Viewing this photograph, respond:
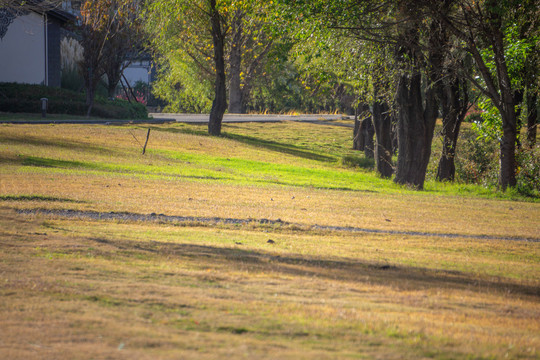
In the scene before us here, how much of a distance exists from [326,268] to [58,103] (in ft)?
96.7

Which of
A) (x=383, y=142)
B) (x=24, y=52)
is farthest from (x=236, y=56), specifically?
(x=383, y=142)

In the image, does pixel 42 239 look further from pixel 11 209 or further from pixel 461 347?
pixel 461 347

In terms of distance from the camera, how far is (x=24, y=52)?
3422 centimetres

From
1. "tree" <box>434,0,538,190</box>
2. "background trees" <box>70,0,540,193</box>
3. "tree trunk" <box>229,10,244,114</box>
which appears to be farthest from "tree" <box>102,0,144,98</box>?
"tree" <box>434,0,538,190</box>

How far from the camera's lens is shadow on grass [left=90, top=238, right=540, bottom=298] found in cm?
666

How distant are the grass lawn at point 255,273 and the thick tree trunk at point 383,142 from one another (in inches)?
322

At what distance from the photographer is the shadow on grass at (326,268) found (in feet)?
21.8

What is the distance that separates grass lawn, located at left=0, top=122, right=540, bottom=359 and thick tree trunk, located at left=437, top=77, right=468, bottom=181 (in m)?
6.86

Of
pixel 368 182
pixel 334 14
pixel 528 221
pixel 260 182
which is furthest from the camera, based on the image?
pixel 368 182

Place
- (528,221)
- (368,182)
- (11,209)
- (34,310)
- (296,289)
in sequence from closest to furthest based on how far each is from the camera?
(34,310), (296,289), (11,209), (528,221), (368,182)

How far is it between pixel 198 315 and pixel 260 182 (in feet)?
44.0

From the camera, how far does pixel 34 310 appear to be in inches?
181

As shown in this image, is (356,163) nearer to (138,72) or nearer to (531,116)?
(531,116)

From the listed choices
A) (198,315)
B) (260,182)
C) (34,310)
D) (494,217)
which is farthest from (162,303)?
(260,182)
